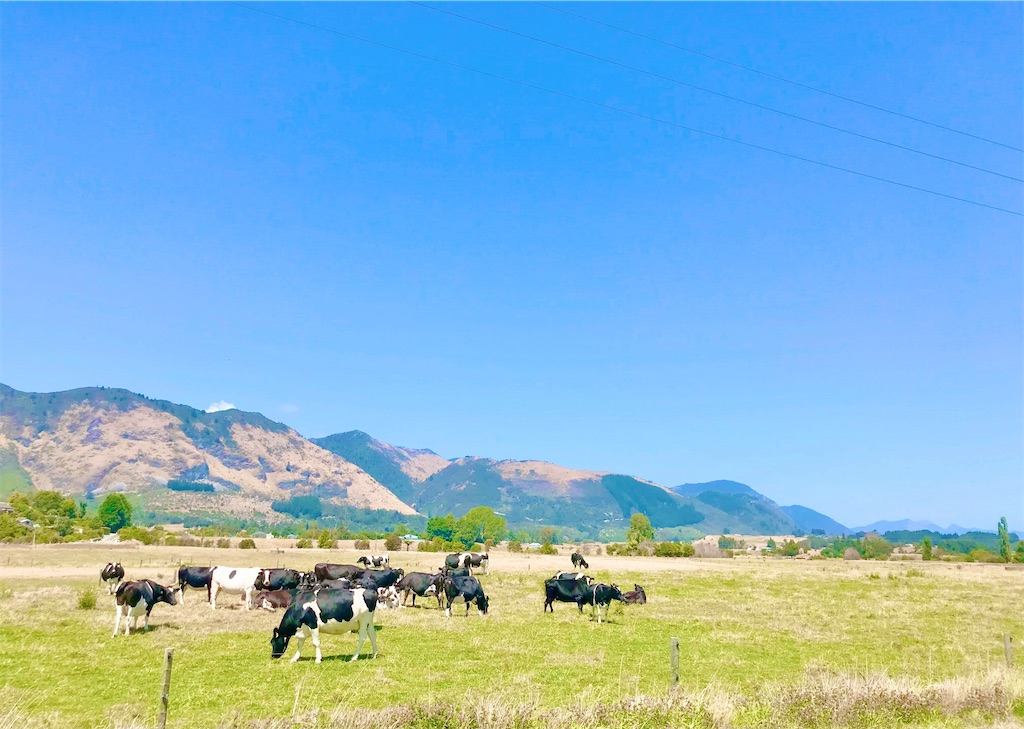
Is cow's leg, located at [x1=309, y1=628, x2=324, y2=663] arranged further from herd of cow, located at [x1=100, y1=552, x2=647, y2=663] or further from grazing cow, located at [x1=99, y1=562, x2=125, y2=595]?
grazing cow, located at [x1=99, y1=562, x2=125, y2=595]

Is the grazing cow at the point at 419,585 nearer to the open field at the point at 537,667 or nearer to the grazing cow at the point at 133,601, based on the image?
the open field at the point at 537,667

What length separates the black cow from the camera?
3234cm

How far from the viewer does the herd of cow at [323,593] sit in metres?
21.9

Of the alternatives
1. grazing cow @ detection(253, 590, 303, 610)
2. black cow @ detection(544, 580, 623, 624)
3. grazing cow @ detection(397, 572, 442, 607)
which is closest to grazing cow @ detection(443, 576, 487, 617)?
grazing cow @ detection(397, 572, 442, 607)

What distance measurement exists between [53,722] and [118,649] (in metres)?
8.68

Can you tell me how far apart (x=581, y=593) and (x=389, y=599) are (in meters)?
9.29

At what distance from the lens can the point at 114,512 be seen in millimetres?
183250

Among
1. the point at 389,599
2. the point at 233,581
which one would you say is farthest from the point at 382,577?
the point at 233,581

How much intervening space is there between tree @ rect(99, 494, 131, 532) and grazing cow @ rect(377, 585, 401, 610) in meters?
174

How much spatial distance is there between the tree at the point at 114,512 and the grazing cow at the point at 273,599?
173 metres

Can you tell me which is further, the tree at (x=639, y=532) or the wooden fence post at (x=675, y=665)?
the tree at (x=639, y=532)

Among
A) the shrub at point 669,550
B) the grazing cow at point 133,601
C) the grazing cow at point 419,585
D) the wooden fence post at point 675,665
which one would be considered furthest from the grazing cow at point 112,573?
the shrub at point 669,550

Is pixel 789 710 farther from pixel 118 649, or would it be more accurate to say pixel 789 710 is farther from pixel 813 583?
pixel 813 583

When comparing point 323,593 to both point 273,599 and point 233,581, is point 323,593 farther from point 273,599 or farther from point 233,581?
point 233,581
